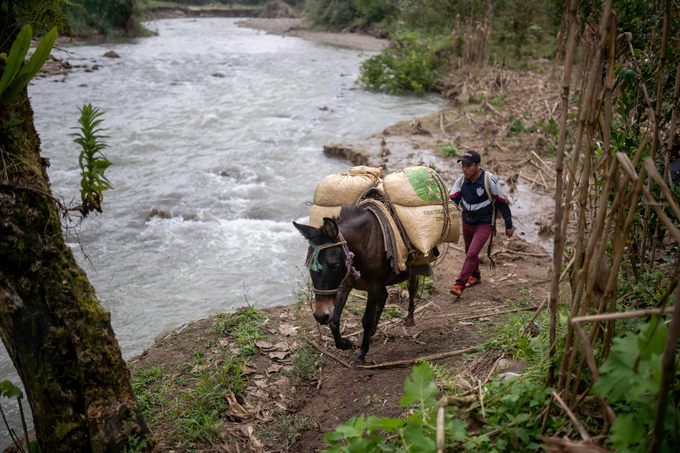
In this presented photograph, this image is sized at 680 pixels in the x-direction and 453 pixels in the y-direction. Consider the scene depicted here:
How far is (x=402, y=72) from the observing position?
63.7 ft

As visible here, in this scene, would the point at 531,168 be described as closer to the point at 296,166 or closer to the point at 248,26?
the point at 296,166

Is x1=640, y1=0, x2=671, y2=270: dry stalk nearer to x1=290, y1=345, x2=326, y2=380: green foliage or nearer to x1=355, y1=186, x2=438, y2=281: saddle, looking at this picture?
x1=355, y1=186, x2=438, y2=281: saddle

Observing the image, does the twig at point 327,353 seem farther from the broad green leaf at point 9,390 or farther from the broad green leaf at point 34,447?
the broad green leaf at point 9,390

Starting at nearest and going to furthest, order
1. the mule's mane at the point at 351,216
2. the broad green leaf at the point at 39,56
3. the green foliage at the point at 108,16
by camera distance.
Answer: the broad green leaf at the point at 39,56
the mule's mane at the point at 351,216
the green foliage at the point at 108,16

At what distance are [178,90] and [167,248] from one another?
42.7ft

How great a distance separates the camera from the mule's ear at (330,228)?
394 centimetres

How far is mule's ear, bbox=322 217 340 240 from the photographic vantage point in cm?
394

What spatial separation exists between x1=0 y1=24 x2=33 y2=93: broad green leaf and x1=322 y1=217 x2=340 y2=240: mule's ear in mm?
2404

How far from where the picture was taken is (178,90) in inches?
766

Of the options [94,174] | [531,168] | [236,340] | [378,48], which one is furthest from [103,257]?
[378,48]

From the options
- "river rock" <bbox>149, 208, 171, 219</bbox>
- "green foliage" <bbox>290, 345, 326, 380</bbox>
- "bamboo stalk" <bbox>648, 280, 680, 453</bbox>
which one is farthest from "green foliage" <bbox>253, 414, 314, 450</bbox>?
"river rock" <bbox>149, 208, 171, 219</bbox>

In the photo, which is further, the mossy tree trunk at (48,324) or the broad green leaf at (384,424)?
the mossy tree trunk at (48,324)

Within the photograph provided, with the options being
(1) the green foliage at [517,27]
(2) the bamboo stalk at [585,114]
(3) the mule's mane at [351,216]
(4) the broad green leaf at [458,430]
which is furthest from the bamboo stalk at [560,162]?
(1) the green foliage at [517,27]

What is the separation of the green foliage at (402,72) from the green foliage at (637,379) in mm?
18551
